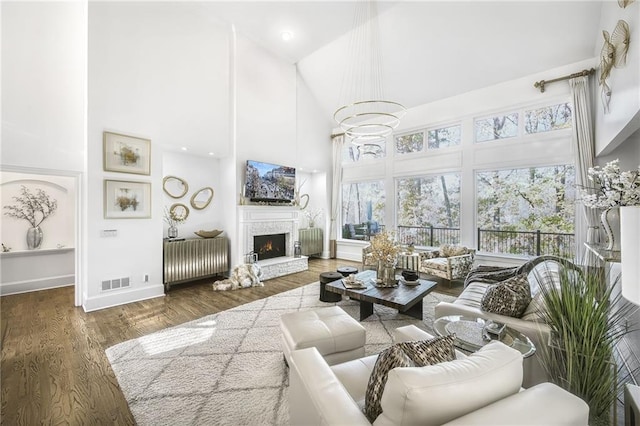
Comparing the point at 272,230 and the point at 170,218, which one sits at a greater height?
the point at 170,218

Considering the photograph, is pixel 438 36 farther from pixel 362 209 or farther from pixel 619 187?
pixel 362 209

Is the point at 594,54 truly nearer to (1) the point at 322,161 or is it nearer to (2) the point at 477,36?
(2) the point at 477,36

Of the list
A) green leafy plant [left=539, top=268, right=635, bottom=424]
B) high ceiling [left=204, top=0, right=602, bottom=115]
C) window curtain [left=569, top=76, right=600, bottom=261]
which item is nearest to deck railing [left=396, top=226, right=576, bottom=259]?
window curtain [left=569, top=76, right=600, bottom=261]

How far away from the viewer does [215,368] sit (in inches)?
95.3

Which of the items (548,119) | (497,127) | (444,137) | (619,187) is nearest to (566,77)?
(548,119)

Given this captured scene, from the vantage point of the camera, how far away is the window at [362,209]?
7.39 m

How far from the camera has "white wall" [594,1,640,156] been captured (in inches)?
88.0

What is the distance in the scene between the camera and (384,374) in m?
1.09

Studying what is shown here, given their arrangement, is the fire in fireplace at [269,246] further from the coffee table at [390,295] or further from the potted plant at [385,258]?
the potted plant at [385,258]

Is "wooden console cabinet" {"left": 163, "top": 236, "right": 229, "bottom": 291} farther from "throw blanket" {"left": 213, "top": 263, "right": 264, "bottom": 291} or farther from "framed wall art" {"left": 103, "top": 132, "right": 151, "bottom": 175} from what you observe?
"framed wall art" {"left": 103, "top": 132, "right": 151, "bottom": 175}

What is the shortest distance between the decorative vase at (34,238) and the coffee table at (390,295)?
5318 mm

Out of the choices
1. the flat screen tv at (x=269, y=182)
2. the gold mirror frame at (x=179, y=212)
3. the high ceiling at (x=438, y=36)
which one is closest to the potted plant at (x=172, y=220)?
the gold mirror frame at (x=179, y=212)

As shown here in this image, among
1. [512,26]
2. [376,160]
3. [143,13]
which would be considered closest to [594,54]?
[512,26]

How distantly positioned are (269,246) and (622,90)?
595 centimetres
